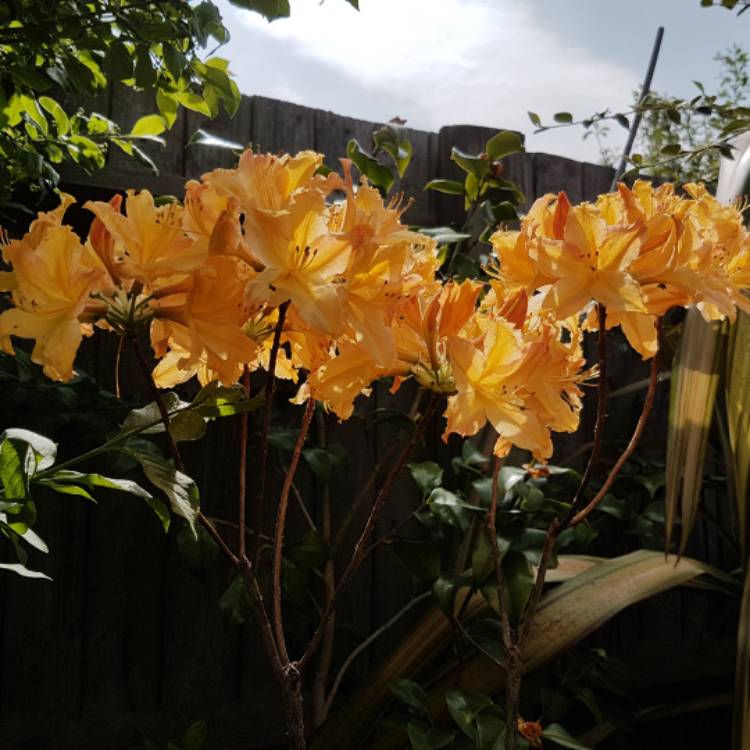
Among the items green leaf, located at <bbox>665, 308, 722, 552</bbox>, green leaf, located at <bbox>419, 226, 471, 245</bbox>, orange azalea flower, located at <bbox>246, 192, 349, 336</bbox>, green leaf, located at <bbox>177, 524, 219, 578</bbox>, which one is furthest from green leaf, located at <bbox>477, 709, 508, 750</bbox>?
orange azalea flower, located at <bbox>246, 192, 349, 336</bbox>

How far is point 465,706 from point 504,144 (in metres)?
0.95

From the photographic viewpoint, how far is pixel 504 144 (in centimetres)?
153

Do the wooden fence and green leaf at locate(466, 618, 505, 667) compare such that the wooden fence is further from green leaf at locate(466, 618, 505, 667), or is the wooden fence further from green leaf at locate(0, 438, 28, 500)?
green leaf at locate(0, 438, 28, 500)

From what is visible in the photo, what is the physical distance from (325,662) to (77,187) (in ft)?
3.40

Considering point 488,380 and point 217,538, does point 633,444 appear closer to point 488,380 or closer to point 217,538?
point 488,380

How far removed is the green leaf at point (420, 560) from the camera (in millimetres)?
1355

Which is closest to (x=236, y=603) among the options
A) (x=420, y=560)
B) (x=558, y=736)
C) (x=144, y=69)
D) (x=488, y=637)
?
(x=420, y=560)

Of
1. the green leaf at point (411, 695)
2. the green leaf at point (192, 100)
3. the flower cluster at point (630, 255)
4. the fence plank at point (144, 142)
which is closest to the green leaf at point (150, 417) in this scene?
the flower cluster at point (630, 255)

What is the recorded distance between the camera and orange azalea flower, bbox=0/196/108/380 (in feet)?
1.59

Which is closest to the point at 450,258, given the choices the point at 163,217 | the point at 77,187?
the point at 77,187

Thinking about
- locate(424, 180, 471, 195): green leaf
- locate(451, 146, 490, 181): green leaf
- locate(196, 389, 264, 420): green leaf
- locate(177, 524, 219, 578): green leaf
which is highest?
locate(451, 146, 490, 181): green leaf

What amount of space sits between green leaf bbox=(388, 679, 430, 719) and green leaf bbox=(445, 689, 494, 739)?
0.11ft

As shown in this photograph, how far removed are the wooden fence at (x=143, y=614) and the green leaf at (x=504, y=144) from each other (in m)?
0.54

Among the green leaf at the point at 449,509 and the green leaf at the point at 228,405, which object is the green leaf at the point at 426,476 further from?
the green leaf at the point at 228,405
